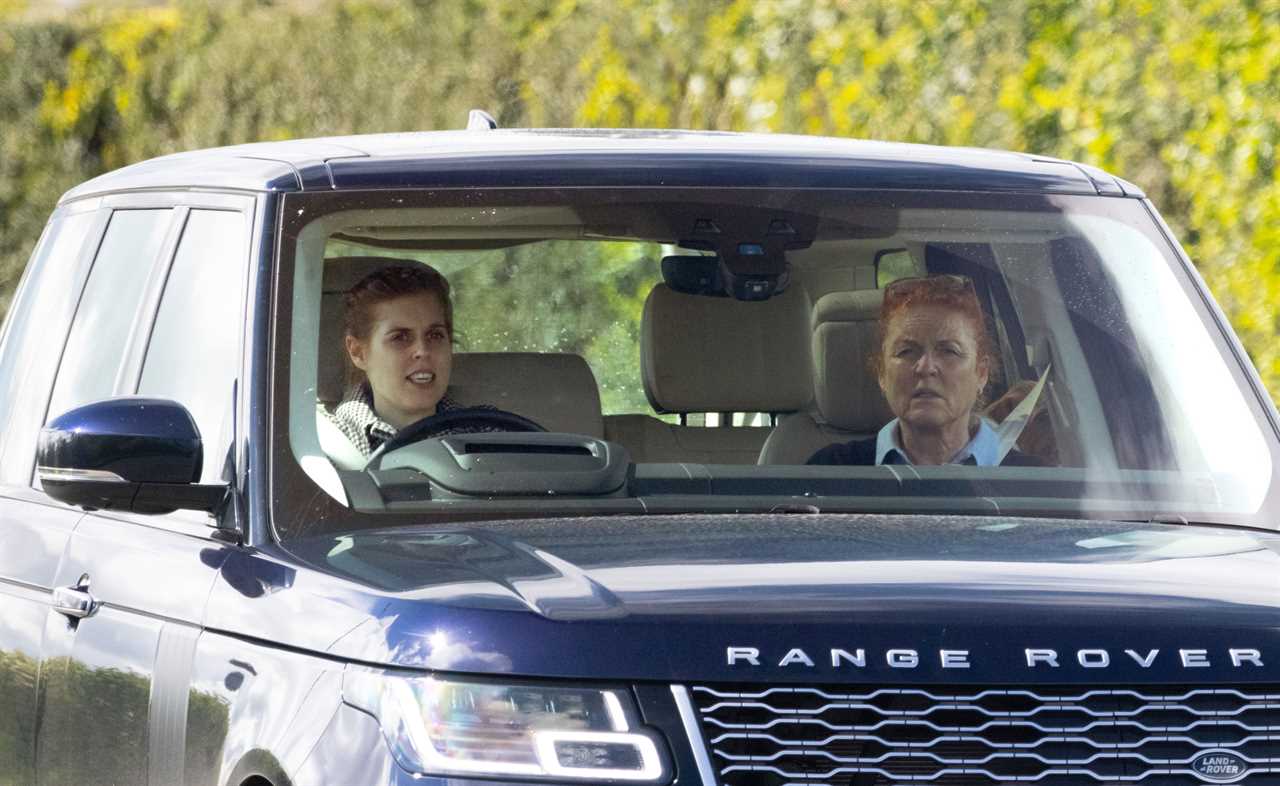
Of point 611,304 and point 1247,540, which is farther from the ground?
point 611,304

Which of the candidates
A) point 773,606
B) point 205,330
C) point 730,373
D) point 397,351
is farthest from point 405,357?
point 773,606

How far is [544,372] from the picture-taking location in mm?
4938

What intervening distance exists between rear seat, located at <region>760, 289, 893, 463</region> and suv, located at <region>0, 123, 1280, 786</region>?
0.03 ft

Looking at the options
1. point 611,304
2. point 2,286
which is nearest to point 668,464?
point 611,304

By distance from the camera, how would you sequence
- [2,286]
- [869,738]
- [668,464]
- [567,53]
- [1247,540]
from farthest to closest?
[2,286] < [567,53] < [668,464] < [1247,540] < [869,738]

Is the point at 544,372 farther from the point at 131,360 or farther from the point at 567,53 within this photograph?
the point at 567,53

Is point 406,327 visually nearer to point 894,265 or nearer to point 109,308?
point 109,308

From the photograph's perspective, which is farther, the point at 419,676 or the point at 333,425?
the point at 333,425

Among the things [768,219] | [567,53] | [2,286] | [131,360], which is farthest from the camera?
[2,286]

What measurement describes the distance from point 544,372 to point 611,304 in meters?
0.39

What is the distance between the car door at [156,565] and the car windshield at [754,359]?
20cm

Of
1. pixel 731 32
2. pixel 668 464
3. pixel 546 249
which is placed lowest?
pixel 668 464

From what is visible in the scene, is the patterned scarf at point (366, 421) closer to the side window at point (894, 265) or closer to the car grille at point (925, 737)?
the side window at point (894, 265)

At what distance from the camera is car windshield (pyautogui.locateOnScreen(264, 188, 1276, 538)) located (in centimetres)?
437
